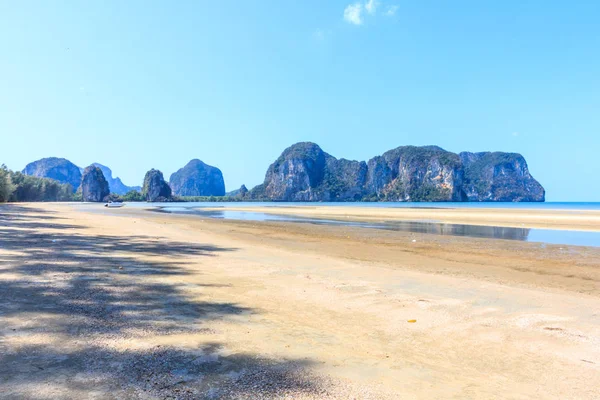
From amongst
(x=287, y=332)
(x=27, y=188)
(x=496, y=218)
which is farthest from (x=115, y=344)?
(x=27, y=188)

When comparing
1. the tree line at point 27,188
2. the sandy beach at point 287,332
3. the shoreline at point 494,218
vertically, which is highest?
the tree line at point 27,188

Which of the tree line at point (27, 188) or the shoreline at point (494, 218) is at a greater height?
the tree line at point (27, 188)

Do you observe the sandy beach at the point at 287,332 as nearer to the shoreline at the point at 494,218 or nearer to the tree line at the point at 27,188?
the shoreline at the point at 494,218

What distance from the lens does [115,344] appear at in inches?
189

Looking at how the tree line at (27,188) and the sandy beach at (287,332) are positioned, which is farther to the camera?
the tree line at (27,188)

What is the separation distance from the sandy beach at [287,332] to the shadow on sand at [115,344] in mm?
22

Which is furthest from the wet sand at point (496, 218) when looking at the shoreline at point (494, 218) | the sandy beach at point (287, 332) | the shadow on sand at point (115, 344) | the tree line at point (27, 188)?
the tree line at point (27, 188)

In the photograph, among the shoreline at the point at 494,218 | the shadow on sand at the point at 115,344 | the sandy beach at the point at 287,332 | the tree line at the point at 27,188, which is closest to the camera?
the shadow on sand at the point at 115,344

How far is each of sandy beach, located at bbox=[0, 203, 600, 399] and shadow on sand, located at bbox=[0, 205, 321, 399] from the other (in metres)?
0.02

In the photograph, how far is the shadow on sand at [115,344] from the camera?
371 centimetres

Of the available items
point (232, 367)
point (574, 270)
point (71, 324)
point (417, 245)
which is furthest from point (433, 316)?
point (417, 245)

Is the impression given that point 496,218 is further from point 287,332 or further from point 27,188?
point 27,188

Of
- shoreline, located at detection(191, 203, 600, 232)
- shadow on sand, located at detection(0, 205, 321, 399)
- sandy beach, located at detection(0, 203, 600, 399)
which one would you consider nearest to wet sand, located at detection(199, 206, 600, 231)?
shoreline, located at detection(191, 203, 600, 232)

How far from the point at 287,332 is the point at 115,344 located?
2290mm
